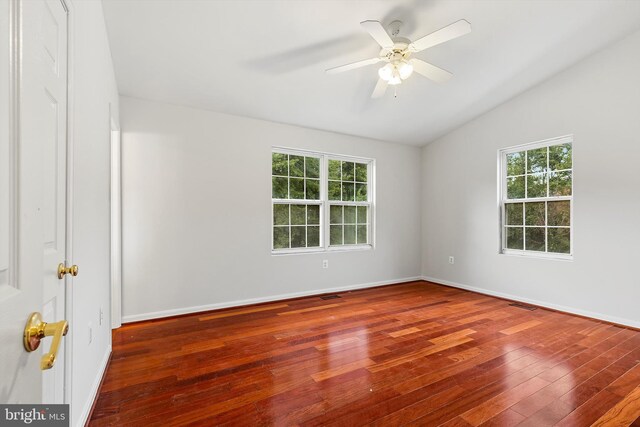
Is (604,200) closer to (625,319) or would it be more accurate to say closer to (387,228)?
(625,319)

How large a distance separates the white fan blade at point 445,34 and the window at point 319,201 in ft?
7.49

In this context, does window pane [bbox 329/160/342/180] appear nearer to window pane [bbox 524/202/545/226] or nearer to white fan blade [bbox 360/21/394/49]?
white fan blade [bbox 360/21/394/49]

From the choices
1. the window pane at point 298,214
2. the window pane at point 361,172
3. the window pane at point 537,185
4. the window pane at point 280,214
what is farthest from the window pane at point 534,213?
the window pane at point 280,214

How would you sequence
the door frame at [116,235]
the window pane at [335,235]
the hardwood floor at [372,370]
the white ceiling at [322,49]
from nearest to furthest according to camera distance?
1. the hardwood floor at [372,370]
2. the white ceiling at [322,49]
3. the door frame at [116,235]
4. the window pane at [335,235]

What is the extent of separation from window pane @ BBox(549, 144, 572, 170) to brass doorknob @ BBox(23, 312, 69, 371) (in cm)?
474

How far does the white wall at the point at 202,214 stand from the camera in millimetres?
3291

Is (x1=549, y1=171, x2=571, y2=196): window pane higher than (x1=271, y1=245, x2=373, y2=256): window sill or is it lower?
higher

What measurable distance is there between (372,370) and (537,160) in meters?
3.51

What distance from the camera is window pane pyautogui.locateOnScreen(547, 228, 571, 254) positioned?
374cm

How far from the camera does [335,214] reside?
4688 millimetres

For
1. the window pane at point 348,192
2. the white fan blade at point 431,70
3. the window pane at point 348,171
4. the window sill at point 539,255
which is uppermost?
the white fan blade at point 431,70

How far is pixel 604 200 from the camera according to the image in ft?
11.1

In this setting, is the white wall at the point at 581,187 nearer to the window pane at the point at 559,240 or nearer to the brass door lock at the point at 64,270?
the window pane at the point at 559,240

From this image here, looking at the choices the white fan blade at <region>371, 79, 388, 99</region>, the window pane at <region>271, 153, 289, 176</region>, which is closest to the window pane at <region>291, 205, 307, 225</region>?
the window pane at <region>271, 153, 289, 176</region>
